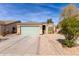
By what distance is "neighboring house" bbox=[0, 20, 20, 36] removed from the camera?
26.1ft

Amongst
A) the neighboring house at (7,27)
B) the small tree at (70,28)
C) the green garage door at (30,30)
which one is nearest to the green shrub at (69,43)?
the small tree at (70,28)

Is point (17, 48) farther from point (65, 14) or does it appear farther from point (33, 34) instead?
point (65, 14)

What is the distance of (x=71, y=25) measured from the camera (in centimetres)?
771

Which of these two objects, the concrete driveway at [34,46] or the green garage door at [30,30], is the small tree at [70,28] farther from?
the green garage door at [30,30]

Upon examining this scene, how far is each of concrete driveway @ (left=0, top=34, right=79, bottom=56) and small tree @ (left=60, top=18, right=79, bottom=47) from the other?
8.8 inches

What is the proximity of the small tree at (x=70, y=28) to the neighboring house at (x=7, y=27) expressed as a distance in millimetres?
1739

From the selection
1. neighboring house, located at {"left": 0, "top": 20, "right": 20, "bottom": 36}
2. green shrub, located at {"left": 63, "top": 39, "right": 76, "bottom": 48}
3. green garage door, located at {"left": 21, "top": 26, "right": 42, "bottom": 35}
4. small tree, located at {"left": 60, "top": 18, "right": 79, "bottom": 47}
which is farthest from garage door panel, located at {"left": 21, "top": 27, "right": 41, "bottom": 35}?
green shrub, located at {"left": 63, "top": 39, "right": 76, "bottom": 48}

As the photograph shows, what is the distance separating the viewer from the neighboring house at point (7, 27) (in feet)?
26.1

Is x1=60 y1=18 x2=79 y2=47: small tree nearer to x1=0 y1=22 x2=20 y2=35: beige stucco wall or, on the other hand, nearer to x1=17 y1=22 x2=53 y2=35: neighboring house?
x1=17 y1=22 x2=53 y2=35: neighboring house

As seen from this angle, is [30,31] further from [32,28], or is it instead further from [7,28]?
[7,28]

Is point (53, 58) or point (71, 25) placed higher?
point (71, 25)

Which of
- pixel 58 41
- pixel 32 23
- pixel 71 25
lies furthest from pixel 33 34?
pixel 71 25

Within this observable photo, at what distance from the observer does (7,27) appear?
804 centimetres

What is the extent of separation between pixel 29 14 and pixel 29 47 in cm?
122
